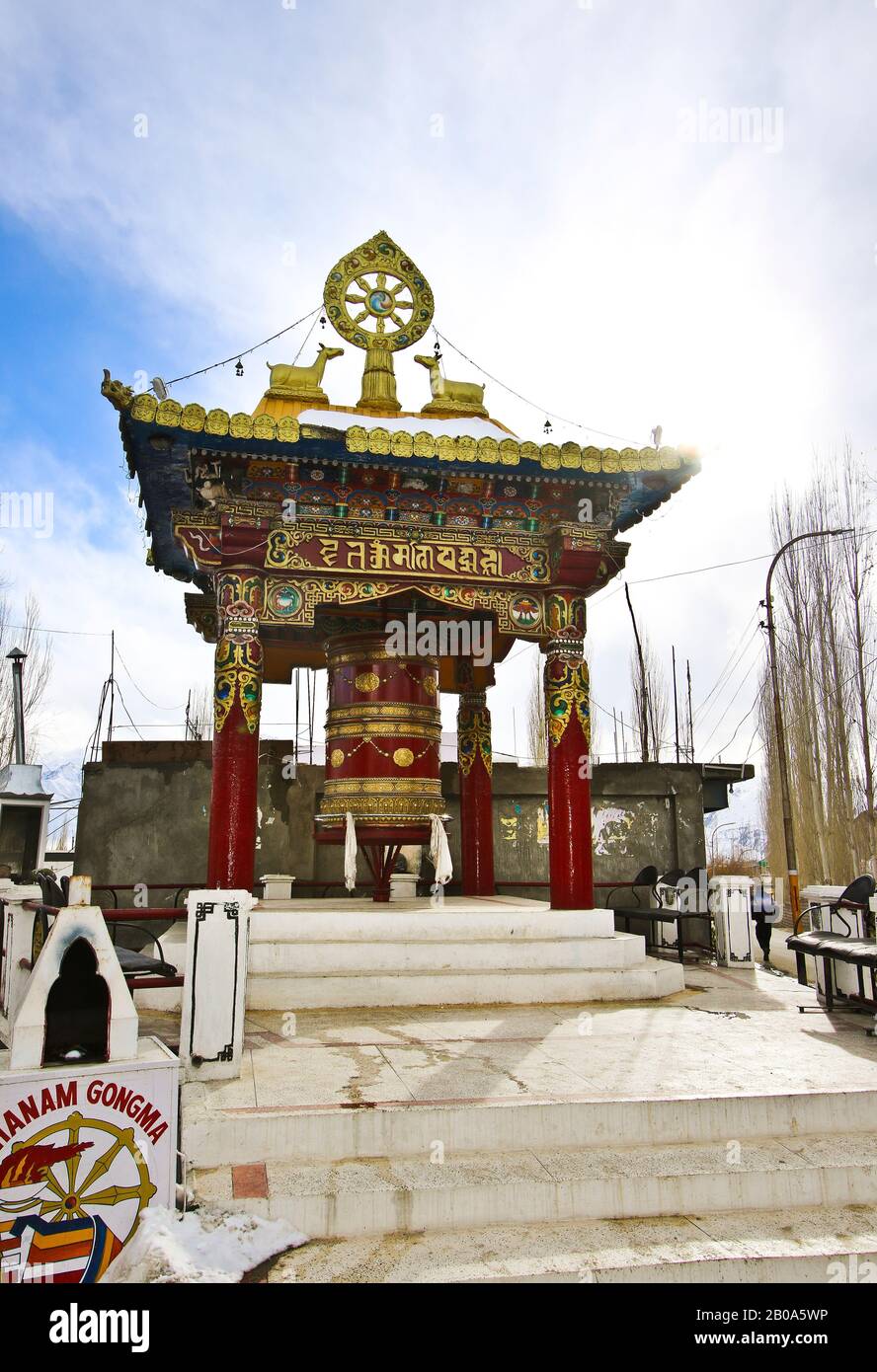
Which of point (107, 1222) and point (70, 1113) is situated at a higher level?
point (70, 1113)

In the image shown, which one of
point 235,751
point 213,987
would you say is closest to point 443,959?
point 235,751

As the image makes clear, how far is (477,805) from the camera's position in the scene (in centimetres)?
1202

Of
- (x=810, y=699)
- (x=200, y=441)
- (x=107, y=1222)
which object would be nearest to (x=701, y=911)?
(x=200, y=441)

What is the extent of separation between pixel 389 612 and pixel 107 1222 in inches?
321

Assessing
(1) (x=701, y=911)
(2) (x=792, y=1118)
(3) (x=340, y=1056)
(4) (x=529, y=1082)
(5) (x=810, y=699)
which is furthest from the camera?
(5) (x=810, y=699)

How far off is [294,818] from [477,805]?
265 cm

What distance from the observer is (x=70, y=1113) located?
359 cm

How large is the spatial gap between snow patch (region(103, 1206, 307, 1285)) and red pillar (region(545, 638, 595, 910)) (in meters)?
5.57

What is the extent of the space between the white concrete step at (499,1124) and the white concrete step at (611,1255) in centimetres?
58

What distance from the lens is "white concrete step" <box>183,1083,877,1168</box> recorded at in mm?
4301

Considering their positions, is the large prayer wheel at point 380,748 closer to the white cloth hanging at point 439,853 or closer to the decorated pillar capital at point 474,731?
the white cloth hanging at point 439,853

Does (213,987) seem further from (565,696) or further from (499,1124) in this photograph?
(565,696)

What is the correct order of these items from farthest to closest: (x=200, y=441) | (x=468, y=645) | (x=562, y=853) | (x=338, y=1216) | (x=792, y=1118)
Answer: (x=468, y=645)
(x=562, y=853)
(x=200, y=441)
(x=792, y=1118)
(x=338, y=1216)
